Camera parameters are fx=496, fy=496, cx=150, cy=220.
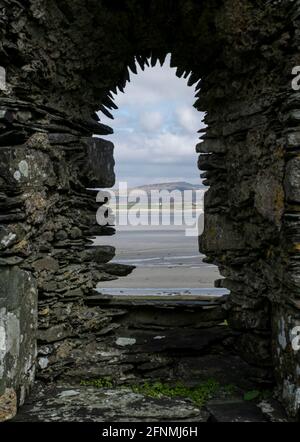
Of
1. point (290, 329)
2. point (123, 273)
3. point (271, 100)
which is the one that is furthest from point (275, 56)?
point (123, 273)

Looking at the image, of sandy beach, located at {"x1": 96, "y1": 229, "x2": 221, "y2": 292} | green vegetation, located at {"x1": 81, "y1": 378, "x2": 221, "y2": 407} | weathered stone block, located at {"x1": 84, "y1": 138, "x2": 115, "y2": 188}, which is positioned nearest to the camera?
green vegetation, located at {"x1": 81, "y1": 378, "x2": 221, "y2": 407}

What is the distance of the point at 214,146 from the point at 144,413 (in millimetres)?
3398

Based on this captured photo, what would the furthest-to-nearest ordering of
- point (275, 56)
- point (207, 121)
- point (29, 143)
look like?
point (207, 121) < point (29, 143) < point (275, 56)

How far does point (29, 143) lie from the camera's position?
5.74 meters

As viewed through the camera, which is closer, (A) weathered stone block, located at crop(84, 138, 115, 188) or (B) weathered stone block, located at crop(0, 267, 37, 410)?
(B) weathered stone block, located at crop(0, 267, 37, 410)

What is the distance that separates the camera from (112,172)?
714cm

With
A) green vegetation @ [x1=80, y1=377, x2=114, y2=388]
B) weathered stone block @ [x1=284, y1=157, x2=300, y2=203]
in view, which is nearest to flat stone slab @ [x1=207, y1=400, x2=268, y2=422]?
green vegetation @ [x1=80, y1=377, x2=114, y2=388]

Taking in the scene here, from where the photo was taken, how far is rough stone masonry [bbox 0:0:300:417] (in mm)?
5246

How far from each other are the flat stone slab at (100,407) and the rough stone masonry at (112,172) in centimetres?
29

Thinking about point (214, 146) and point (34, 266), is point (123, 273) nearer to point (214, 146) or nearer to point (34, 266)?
point (34, 266)

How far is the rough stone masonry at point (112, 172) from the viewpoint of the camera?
5246 millimetres

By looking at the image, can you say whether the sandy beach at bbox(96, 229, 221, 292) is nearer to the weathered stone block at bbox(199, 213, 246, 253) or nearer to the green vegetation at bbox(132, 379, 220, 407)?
the weathered stone block at bbox(199, 213, 246, 253)

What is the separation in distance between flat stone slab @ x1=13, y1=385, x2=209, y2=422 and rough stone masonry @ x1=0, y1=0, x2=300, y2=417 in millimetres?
291

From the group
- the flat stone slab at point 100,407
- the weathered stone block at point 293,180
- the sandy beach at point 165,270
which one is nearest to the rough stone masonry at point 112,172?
the weathered stone block at point 293,180
